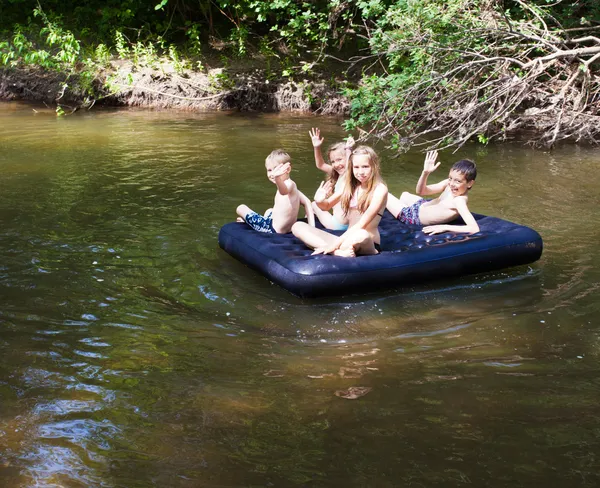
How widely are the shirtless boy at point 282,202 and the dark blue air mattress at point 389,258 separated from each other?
0.13 m

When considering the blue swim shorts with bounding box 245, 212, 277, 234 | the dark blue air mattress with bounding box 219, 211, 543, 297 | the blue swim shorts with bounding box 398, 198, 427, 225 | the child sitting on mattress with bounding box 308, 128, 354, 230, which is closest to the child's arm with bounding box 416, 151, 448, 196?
the blue swim shorts with bounding box 398, 198, 427, 225

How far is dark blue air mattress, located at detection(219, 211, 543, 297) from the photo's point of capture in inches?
216

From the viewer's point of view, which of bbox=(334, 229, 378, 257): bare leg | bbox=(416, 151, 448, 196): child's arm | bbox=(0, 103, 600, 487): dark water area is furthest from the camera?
bbox=(416, 151, 448, 196): child's arm

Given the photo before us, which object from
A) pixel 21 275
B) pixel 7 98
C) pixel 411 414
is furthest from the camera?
pixel 7 98

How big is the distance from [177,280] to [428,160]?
2.59 m

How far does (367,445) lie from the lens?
362 centimetres

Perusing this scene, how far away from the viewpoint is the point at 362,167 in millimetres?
5875

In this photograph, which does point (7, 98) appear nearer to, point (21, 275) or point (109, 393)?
point (21, 275)

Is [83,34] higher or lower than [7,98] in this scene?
higher

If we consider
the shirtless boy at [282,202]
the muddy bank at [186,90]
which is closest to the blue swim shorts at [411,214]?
the shirtless boy at [282,202]

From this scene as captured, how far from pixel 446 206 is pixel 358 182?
0.98 m

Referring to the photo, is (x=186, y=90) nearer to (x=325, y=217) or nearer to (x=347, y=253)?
(x=325, y=217)

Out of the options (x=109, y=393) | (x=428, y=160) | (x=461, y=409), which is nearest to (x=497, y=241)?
(x=428, y=160)

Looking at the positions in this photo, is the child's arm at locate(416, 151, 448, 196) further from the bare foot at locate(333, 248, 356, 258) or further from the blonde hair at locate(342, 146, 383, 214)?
the bare foot at locate(333, 248, 356, 258)
